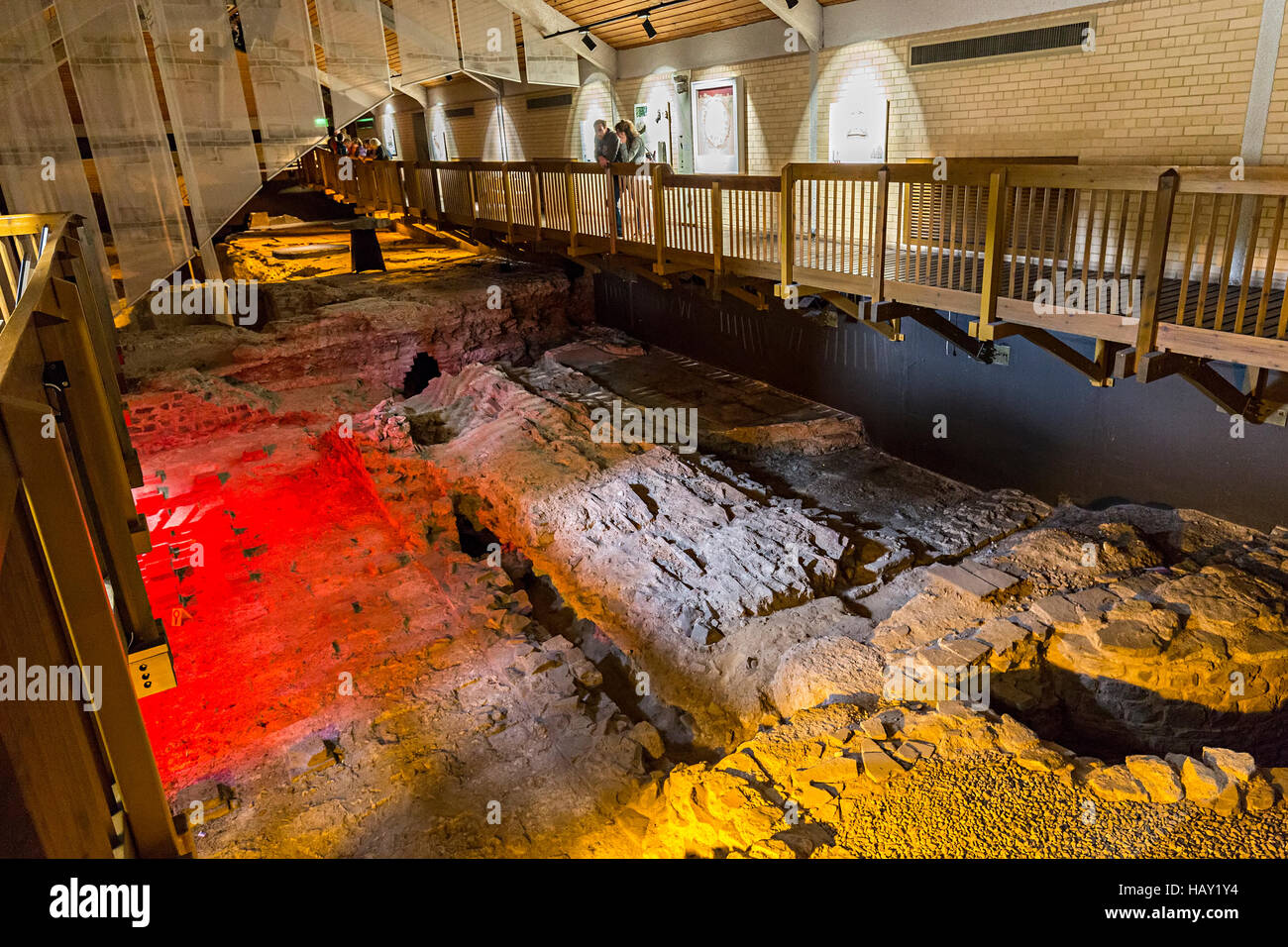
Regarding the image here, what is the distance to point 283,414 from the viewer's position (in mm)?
13398

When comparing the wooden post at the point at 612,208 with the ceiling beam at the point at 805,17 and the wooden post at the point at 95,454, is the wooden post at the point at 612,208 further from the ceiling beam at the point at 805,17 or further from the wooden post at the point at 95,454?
the wooden post at the point at 95,454

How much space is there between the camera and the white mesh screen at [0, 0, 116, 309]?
28.9 ft

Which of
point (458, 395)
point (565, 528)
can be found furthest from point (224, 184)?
point (565, 528)

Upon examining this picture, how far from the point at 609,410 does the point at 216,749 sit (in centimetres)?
706

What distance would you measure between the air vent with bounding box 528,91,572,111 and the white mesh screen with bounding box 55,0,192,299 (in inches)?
368

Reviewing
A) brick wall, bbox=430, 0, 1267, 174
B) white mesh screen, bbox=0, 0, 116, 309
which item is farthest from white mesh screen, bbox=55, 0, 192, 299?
brick wall, bbox=430, 0, 1267, 174

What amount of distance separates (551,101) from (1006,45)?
11885mm

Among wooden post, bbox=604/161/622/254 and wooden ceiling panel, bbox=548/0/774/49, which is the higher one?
wooden ceiling panel, bbox=548/0/774/49

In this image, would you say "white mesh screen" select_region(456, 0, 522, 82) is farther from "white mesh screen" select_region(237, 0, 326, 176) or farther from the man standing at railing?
the man standing at railing

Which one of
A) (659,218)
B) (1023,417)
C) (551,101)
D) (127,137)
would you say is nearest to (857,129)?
(659,218)

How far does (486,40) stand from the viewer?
55.8 ft

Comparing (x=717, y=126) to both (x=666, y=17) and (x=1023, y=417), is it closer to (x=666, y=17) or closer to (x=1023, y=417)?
(x=666, y=17)

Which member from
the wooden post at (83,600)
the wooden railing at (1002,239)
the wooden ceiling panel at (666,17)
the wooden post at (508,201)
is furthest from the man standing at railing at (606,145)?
the wooden post at (83,600)
